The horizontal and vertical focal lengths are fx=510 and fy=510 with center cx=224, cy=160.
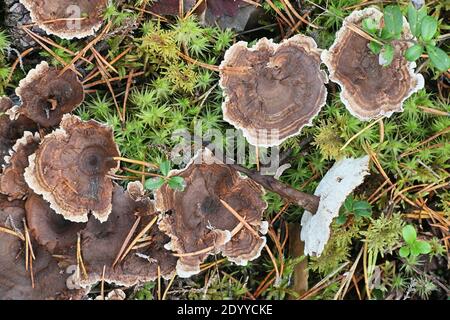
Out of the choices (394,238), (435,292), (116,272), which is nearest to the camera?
(116,272)

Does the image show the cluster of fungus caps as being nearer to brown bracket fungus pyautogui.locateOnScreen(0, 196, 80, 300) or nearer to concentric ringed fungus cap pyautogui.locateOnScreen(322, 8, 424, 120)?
concentric ringed fungus cap pyautogui.locateOnScreen(322, 8, 424, 120)

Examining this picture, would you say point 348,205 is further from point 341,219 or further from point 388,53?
point 388,53

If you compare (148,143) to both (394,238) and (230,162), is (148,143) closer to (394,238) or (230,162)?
(230,162)

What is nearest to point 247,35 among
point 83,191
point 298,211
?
point 298,211

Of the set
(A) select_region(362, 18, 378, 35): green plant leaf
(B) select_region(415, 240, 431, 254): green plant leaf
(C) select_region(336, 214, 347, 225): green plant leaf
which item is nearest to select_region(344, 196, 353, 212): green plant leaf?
(C) select_region(336, 214, 347, 225): green plant leaf

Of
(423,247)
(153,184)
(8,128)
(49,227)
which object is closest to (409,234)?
(423,247)

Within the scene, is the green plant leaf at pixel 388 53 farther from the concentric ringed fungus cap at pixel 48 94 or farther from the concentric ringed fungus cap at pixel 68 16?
the concentric ringed fungus cap at pixel 48 94

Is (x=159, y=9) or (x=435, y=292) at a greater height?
(x=159, y=9)
